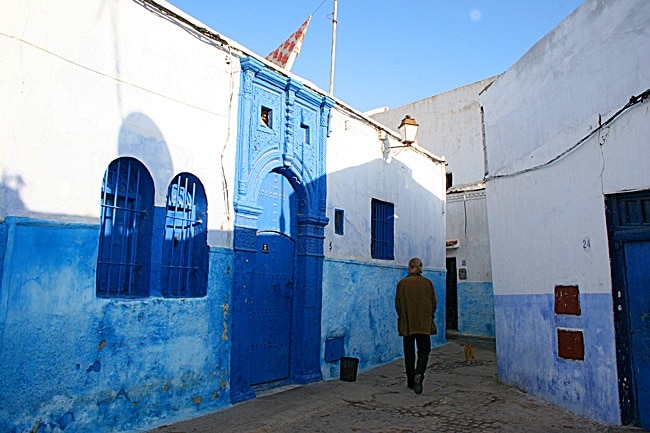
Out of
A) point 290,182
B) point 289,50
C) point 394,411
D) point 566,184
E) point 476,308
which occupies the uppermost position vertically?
point 289,50

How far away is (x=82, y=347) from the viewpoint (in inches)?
179

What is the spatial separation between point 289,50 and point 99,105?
4204mm

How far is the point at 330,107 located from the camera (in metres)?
8.06

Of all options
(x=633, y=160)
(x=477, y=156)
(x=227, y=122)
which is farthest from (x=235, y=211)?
(x=477, y=156)

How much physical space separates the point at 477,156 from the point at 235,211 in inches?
468

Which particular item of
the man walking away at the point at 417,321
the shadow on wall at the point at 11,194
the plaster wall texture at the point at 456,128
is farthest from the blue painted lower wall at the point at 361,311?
the plaster wall texture at the point at 456,128

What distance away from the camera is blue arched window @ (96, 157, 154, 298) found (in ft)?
16.6

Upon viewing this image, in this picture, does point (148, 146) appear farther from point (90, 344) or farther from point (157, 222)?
point (90, 344)

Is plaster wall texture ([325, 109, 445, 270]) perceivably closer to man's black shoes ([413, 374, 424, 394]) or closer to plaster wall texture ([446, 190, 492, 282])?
man's black shoes ([413, 374, 424, 394])

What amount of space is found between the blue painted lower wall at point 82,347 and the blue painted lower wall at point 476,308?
981cm

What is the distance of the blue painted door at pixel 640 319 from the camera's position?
4980mm

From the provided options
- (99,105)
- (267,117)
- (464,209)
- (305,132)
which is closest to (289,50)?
(305,132)

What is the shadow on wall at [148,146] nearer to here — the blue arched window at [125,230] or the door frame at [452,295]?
the blue arched window at [125,230]

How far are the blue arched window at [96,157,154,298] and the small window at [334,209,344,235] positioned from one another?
3.50m
